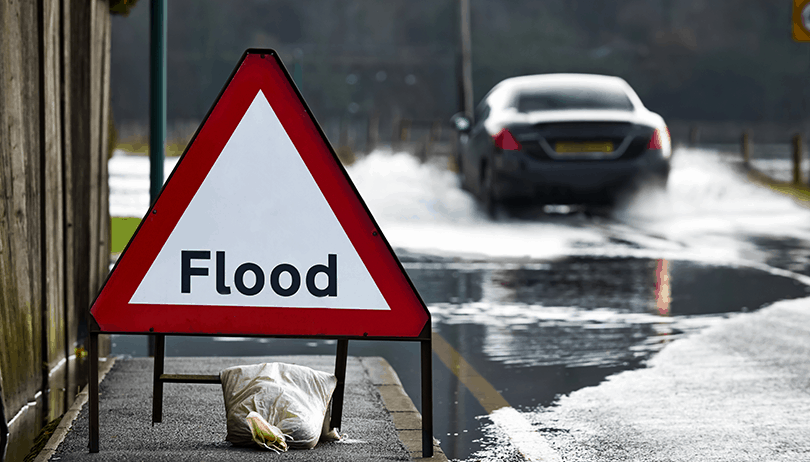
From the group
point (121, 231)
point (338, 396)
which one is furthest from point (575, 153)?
point (338, 396)

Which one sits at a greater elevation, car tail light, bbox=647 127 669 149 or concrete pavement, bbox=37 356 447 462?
car tail light, bbox=647 127 669 149

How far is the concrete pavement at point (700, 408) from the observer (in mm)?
4383

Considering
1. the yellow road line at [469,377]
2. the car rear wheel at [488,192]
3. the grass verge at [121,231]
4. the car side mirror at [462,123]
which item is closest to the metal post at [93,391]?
the yellow road line at [469,377]

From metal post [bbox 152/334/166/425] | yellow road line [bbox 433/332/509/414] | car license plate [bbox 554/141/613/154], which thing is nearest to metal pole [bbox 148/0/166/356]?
metal post [bbox 152/334/166/425]

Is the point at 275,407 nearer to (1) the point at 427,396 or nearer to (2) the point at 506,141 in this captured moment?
(1) the point at 427,396

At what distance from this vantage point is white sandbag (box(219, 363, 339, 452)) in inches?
156

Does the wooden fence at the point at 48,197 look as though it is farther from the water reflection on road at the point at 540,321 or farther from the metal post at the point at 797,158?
the metal post at the point at 797,158

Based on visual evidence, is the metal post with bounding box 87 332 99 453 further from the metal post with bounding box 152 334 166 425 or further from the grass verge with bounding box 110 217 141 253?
the grass verge with bounding box 110 217 141 253

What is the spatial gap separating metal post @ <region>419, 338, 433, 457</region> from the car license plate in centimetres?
986

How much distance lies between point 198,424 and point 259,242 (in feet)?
3.37

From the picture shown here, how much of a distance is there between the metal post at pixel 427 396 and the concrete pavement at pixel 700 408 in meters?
0.66

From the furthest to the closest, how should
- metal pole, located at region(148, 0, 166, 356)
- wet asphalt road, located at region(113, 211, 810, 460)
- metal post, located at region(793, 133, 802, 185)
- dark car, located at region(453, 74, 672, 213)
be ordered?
metal post, located at region(793, 133, 802, 185)
dark car, located at region(453, 74, 672, 213)
metal pole, located at region(148, 0, 166, 356)
wet asphalt road, located at region(113, 211, 810, 460)

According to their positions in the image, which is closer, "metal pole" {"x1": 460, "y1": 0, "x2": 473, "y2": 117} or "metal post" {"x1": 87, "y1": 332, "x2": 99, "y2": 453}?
"metal post" {"x1": 87, "y1": 332, "x2": 99, "y2": 453}

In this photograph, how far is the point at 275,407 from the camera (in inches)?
158
